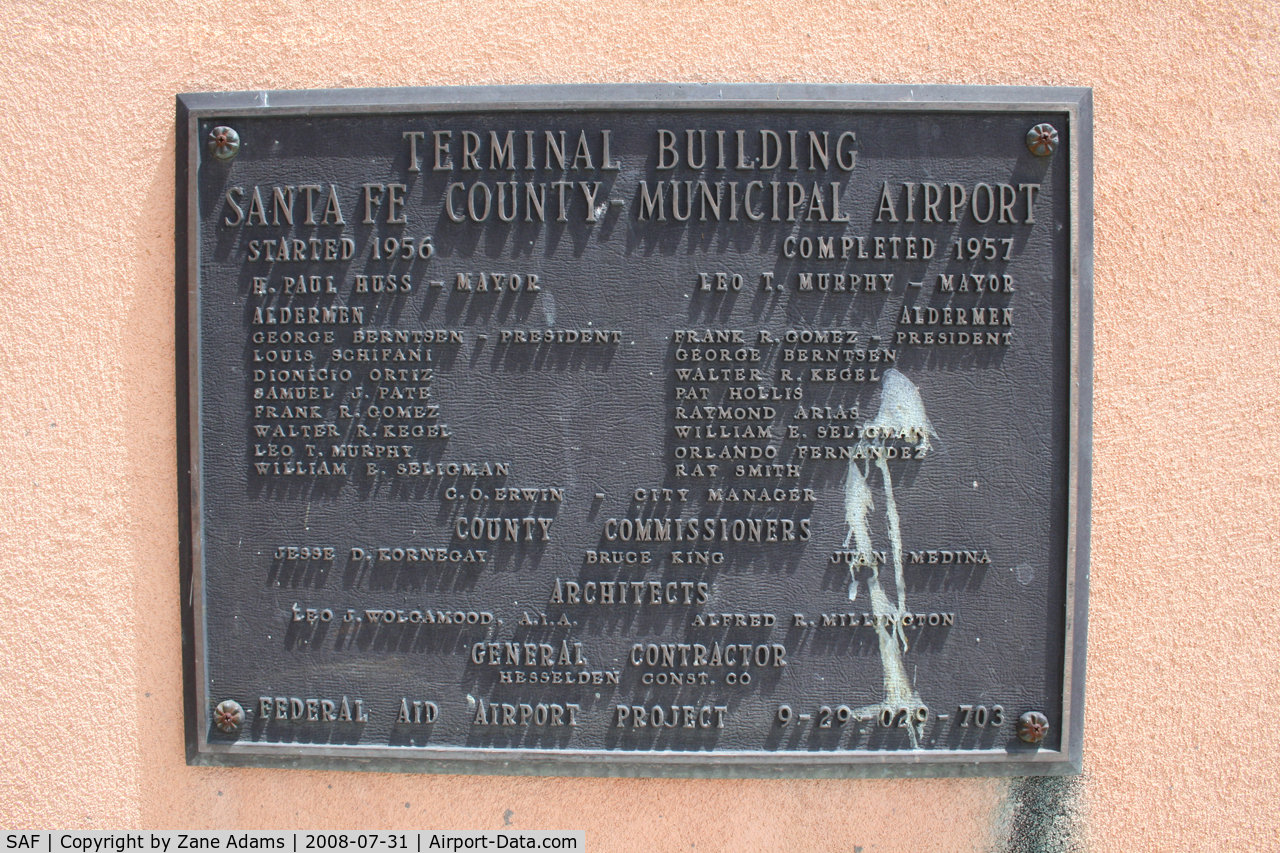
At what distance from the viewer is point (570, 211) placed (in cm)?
247

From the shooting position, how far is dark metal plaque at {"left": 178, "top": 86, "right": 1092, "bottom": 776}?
2.45 m

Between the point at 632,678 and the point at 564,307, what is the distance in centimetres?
122

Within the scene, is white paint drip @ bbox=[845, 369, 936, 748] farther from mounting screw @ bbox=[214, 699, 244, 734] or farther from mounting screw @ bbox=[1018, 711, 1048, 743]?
mounting screw @ bbox=[214, 699, 244, 734]

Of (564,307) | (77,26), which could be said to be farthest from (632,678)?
(77,26)

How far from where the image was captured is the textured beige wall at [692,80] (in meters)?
2.55

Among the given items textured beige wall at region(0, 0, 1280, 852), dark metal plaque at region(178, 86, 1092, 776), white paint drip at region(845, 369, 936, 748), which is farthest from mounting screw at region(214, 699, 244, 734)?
white paint drip at region(845, 369, 936, 748)

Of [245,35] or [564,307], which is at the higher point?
[245,35]

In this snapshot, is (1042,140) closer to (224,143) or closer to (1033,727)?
(1033,727)

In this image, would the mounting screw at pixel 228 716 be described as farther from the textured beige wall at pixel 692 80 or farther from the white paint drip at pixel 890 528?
the white paint drip at pixel 890 528

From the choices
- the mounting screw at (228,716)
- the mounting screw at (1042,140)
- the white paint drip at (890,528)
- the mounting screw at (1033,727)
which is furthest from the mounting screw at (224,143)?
the mounting screw at (1033,727)

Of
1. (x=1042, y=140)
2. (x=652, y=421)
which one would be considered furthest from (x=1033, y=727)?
(x=1042, y=140)

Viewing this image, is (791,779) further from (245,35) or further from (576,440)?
(245,35)

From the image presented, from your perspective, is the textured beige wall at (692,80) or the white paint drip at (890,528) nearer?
the white paint drip at (890,528)

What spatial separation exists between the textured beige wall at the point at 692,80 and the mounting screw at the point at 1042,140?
0.79 feet
